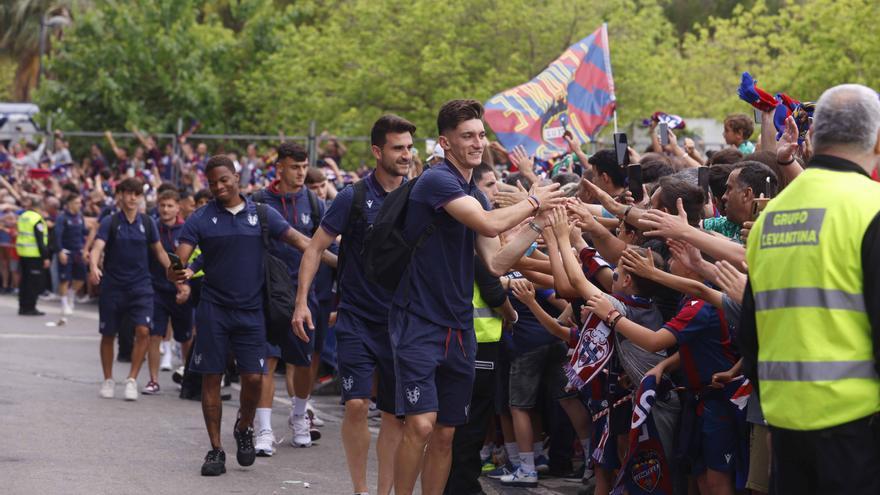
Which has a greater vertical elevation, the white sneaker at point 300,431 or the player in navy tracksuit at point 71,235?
the player in navy tracksuit at point 71,235

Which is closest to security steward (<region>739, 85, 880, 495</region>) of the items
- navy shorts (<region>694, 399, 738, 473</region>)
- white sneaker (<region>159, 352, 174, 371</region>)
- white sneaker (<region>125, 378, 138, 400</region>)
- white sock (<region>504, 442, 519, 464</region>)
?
navy shorts (<region>694, 399, 738, 473</region>)

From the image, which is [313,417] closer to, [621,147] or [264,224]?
[264,224]

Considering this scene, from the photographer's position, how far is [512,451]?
9.59m

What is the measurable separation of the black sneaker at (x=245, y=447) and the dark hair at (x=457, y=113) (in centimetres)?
327

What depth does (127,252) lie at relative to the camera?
13586mm

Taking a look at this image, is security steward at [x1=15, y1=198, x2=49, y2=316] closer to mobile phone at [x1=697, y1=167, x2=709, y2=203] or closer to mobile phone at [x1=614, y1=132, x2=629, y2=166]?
mobile phone at [x1=614, y1=132, x2=629, y2=166]

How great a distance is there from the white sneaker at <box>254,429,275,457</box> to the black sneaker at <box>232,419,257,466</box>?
0.47 meters

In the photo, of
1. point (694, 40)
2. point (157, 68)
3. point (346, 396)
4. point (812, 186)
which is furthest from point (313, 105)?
point (812, 186)

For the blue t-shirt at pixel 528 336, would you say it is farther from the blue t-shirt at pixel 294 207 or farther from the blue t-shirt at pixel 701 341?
the blue t-shirt at pixel 701 341

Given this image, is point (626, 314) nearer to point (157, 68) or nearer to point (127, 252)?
point (127, 252)

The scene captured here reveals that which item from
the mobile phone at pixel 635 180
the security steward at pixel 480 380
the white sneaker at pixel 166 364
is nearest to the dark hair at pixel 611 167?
the mobile phone at pixel 635 180

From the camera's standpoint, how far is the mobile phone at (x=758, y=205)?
6.57 metres

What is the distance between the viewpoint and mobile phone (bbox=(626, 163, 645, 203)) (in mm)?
8633

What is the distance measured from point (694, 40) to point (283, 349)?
31.6 metres
